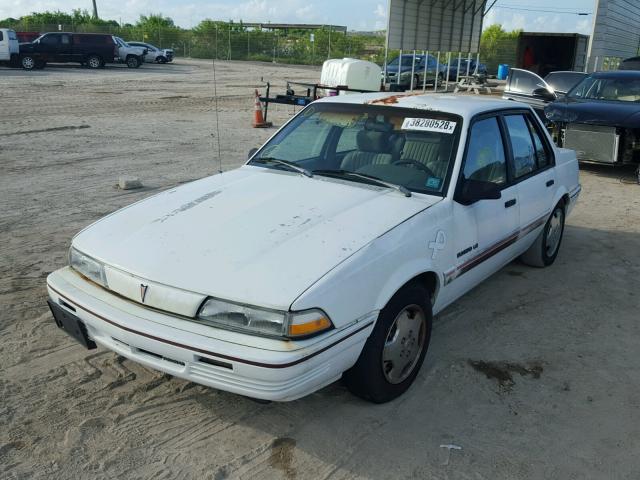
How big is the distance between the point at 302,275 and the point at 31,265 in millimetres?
3289

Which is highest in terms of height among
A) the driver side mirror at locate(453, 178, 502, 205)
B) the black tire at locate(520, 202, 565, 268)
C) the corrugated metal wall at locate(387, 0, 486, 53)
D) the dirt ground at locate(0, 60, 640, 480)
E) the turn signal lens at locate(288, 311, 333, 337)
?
the corrugated metal wall at locate(387, 0, 486, 53)

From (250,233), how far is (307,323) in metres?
0.69

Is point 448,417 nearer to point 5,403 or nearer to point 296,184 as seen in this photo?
point 296,184

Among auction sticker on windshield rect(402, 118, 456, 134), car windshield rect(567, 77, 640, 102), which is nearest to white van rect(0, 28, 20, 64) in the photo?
car windshield rect(567, 77, 640, 102)

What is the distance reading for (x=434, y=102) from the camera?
4.15m

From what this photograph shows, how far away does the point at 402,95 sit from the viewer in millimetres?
4461

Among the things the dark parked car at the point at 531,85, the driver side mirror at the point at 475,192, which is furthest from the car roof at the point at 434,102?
the dark parked car at the point at 531,85

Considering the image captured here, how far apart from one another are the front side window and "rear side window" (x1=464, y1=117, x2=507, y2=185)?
22cm

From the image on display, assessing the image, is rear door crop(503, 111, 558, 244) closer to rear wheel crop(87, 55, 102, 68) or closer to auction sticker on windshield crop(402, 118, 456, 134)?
auction sticker on windshield crop(402, 118, 456, 134)

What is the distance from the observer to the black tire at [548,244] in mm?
5203

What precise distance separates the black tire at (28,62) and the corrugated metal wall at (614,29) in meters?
24.7

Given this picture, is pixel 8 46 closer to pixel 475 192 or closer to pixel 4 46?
pixel 4 46

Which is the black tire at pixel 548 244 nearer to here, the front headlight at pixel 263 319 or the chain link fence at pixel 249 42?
the front headlight at pixel 263 319

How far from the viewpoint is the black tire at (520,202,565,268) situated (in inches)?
205
